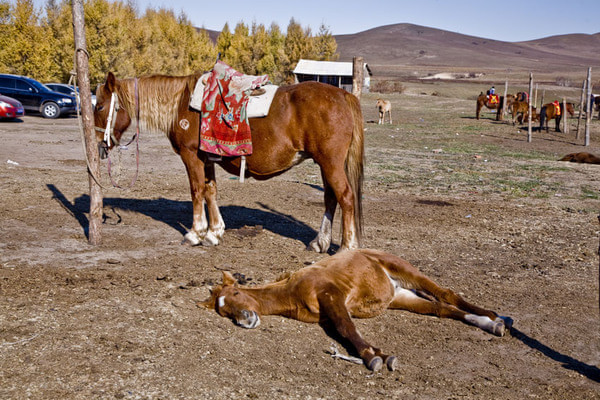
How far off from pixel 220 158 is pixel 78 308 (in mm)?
2636

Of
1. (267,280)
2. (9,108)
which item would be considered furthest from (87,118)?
(9,108)

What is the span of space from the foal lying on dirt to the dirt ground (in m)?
0.12

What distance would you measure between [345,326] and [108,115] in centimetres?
447

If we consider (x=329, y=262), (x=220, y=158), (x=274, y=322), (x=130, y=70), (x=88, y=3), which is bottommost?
(x=274, y=322)

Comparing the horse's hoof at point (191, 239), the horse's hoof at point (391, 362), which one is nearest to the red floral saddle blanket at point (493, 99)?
the horse's hoof at point (191, 239)

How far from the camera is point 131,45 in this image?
4309 cm

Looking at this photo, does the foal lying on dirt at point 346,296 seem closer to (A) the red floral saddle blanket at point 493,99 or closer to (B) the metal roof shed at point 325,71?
(A) the red floral saddle blanket at point 493,99

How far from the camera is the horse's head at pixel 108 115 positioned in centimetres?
694

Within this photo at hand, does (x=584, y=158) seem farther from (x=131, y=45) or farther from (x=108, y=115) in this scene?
(x=131, y=45)

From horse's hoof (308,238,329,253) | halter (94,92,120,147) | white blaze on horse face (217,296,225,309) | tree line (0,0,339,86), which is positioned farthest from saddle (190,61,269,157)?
tree line (0,0,339,86)

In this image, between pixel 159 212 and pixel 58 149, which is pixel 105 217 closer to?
pixel 159 212

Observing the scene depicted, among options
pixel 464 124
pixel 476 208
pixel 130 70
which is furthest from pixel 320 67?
pixel 476 208

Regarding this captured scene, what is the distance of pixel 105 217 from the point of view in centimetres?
819

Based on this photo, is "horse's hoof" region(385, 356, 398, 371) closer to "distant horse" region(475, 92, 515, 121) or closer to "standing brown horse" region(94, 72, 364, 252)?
"standing brown horse" region(94, 72, 364, 252)
